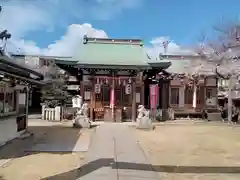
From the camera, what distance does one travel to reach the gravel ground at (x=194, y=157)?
7945mm

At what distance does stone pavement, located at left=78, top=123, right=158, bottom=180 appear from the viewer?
24.2 ft

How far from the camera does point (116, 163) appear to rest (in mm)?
8852

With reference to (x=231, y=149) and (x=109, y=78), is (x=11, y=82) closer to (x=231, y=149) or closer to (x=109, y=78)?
(x=231, y=149)

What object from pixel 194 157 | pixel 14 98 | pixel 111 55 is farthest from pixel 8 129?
pixel 111 55

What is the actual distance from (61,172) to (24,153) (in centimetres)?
298

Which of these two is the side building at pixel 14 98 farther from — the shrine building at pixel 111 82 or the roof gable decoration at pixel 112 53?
the roof gable decoration at pixel 112 53

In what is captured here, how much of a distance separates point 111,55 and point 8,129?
15.6 metres

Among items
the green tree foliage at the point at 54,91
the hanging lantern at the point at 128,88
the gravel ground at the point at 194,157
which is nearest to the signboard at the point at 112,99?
the hanging lantern at the point at 128,88

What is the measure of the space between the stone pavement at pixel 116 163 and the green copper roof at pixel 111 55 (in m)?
12.5

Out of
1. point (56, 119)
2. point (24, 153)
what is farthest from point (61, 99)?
point (24, 153)

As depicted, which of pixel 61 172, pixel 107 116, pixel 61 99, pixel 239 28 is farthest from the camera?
pixel 61 99

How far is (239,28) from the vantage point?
1873 cm

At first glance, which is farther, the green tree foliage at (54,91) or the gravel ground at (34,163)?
the green tree foliage at (54,91)

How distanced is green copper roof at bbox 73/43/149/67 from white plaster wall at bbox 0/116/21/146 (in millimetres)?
11006
